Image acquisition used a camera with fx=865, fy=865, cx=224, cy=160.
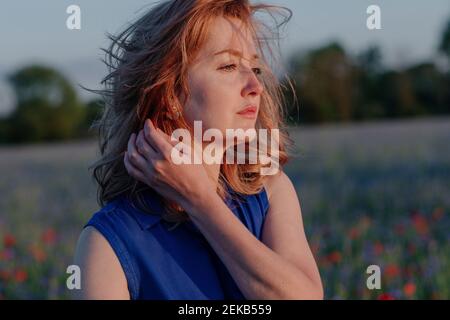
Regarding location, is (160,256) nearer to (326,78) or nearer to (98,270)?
(98,270)

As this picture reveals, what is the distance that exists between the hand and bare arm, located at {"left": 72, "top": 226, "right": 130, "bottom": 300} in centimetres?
16

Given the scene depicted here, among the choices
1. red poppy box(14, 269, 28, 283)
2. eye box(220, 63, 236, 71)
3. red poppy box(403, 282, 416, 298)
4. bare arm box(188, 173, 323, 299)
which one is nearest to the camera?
bare arm box(188, 173, 323, 299)

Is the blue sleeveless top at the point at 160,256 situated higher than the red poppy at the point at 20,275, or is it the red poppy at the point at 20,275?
the blue sleeveless top at the point at 160,256

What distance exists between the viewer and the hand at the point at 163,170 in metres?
1.78

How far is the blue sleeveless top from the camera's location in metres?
1.78

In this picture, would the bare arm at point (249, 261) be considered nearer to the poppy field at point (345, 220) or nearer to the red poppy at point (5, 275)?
the poppy field at point (345, 220)

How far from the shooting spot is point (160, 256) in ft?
5.98

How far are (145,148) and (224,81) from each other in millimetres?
239

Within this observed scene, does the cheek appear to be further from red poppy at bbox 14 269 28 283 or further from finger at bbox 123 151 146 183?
red poppy at bbox 14 269 28 283

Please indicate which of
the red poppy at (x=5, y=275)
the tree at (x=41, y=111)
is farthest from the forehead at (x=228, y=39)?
the tree at (x=41, y=111)

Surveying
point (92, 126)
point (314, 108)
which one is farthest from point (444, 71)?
point (92, 126)

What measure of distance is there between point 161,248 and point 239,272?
0.65ft

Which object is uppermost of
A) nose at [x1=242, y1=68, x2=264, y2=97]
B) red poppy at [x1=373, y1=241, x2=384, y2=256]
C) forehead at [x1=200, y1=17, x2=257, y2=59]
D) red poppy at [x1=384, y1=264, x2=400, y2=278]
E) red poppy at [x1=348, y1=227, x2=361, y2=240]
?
forehead at [x1=200, y1=17, x2=257, y2=59]

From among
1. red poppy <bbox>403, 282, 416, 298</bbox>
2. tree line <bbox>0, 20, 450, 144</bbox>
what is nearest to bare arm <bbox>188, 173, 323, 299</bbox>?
red poppy <bbox>403, 282, 416, 298</bbox>
